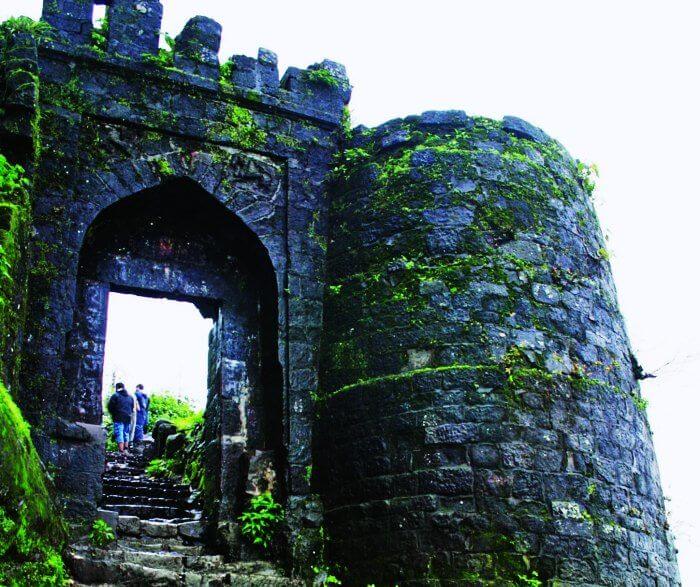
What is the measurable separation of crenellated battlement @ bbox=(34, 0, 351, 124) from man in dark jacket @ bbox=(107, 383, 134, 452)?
4670 millimetres

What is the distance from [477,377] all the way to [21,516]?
12.7 feet

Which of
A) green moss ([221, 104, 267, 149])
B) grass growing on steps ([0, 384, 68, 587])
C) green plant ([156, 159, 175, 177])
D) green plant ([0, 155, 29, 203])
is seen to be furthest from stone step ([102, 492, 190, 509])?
green moss ([221, 104, 267, 149])

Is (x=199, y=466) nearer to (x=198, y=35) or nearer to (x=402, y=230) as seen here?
(x=402, y=230)

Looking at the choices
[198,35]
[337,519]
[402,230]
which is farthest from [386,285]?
[198,35]

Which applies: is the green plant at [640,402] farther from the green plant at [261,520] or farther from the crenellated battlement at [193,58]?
the crenellated battlement at [193,58]

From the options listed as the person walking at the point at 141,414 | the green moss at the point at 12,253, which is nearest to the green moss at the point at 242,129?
the green moss at the point at 12,253

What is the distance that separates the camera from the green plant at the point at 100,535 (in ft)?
22.2

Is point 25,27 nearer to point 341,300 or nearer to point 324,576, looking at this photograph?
point 341,300

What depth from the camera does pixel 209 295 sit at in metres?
8.33

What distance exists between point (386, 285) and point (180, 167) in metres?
2.40

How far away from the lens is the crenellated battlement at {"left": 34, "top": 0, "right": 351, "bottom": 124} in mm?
8219

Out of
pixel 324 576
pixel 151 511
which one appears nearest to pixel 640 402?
pixel 324 576

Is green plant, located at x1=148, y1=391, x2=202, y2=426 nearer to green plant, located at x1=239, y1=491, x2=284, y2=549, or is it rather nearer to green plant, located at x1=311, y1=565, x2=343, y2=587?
green plant, located at x1=239, y1=491, x2=284, y2=549

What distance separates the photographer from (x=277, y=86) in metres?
8.95
